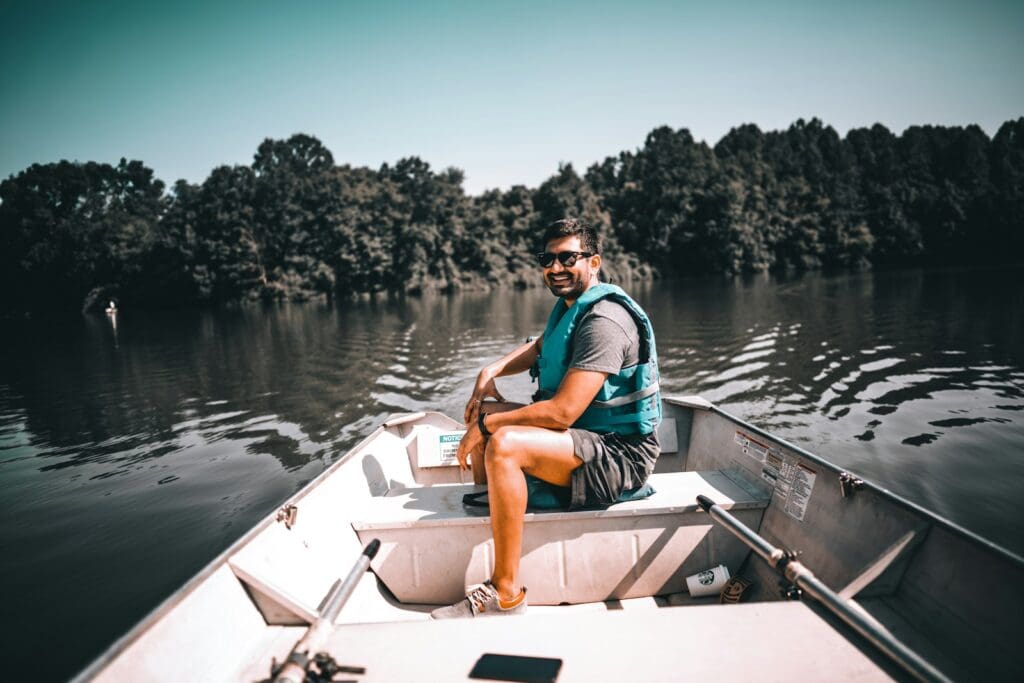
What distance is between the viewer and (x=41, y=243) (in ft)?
169

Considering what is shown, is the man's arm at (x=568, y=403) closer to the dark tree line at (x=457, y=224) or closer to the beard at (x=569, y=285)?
the beard at (x=569, y=285)

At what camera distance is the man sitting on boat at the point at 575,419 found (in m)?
2.59

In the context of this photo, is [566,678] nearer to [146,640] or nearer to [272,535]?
[146,640]

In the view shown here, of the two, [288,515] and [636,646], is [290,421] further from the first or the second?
[636,646]

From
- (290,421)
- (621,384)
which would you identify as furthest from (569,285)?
(290,421)

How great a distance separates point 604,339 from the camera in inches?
103

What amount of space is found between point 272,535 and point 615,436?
1909 millimetres

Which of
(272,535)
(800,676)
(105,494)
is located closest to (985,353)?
(800,676)

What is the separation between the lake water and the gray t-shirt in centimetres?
360

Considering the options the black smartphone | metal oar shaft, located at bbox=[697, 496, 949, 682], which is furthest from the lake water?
metal oar shaft, located at bbox=[697, 496, 949, 682]

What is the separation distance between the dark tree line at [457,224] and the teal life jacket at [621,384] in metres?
47.9

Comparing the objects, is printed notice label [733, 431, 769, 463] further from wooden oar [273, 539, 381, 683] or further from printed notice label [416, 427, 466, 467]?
wooden oar [273, 539, 381, 683]

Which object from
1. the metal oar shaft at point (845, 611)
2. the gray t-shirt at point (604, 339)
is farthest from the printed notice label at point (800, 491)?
the gray t-shirt at point (604, 339)

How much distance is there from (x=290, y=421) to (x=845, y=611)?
8059 mm
